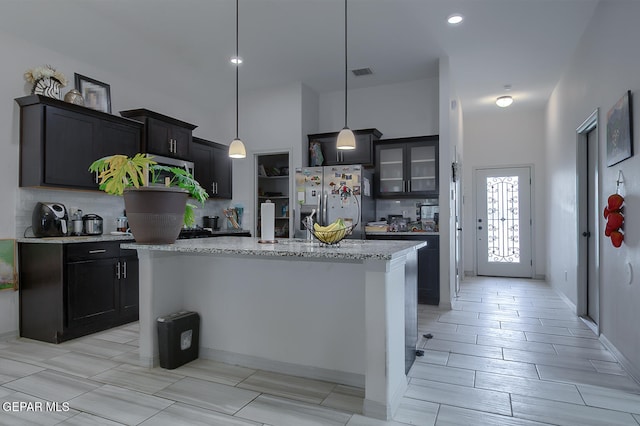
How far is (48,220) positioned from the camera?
3.71 metres

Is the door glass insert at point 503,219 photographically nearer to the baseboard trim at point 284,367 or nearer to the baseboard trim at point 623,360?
the baseboard trim at point 623,360

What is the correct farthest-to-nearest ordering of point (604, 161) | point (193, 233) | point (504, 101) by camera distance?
1. point (504, 101)
2. point (193, 233)
3. point (604, 161)

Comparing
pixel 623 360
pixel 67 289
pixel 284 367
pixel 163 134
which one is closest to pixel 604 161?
pixel 623 360

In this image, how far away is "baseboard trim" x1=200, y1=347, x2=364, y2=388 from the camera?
2.55 meters

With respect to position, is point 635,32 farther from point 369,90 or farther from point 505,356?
point 369,90

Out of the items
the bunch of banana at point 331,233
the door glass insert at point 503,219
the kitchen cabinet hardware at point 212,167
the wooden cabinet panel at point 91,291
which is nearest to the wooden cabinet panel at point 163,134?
the kitchen cabinet hardware at point 212,167

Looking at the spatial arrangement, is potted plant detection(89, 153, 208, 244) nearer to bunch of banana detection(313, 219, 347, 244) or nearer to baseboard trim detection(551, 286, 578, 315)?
bunch of banana detection(313, 219, 347, 244)

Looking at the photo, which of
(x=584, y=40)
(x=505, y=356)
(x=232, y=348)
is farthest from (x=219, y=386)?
(x=584, y=40)

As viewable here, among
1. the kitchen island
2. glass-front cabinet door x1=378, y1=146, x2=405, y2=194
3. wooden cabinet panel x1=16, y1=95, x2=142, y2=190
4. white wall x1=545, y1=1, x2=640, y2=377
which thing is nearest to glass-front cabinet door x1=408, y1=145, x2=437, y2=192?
glass-front cabinet door x1=378, y1=146, x2=405, y2=194

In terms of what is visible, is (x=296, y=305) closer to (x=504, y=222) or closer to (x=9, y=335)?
(x=9, y=335)

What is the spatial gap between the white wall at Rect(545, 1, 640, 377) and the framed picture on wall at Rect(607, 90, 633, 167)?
0.05 m

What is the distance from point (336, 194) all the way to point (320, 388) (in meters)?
3.22

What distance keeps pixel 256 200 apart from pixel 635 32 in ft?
16.3

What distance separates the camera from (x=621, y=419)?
2.12 metres
